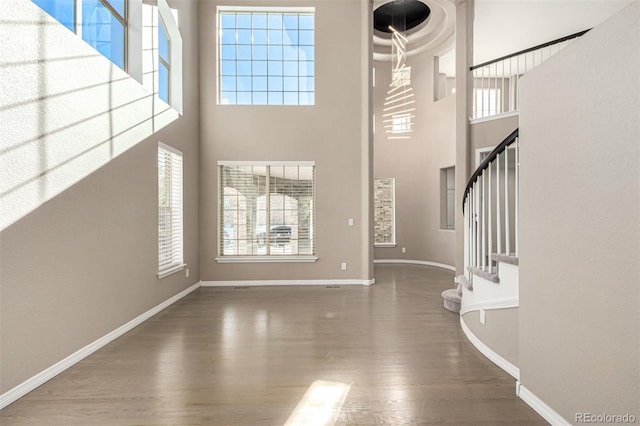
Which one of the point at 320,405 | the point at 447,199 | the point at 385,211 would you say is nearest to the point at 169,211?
the point at 320,405

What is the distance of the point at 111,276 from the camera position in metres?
3.36

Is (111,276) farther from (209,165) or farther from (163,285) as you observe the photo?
(209,165)

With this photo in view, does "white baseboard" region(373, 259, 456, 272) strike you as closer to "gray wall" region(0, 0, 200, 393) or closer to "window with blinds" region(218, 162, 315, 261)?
"window with blinds" region(218, 162, 315, 261)

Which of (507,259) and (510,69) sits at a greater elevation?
(510,69)

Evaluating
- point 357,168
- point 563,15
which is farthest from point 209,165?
point 563,15

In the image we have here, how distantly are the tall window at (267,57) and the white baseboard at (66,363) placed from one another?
13.3 feet

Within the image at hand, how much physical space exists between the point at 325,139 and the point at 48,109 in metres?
4.18

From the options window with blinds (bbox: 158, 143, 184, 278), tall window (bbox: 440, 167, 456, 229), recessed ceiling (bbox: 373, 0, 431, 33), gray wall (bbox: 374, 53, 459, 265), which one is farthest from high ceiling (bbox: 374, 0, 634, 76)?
window with blinds (bbox: 158, 143, 184, 278)

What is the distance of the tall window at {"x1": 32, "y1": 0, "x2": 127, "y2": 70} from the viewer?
287 centimetres

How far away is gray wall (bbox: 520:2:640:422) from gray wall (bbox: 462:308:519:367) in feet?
0.96

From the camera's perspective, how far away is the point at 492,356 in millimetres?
2836

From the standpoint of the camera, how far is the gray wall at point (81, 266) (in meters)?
2.28

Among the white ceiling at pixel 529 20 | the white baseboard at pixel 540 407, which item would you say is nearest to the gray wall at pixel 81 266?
the white baseboard at pixel 540 407

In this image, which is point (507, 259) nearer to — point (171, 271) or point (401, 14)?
point (171, 271)
